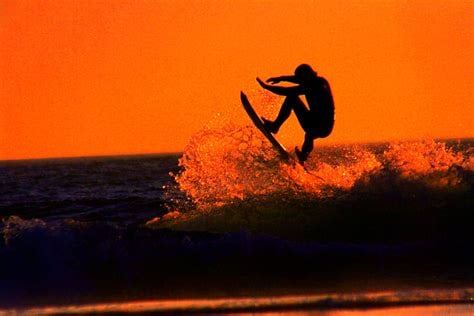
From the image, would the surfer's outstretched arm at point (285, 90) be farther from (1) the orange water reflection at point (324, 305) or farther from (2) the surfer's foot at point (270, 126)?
(1) the orange water reflection at point (324, 305)

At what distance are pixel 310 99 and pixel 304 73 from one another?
0.45 meters

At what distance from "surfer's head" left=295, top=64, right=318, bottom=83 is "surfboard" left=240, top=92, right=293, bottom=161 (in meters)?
1.63

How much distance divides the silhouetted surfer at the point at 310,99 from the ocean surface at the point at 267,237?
1.39 meters

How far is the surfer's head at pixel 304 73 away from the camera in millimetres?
14242

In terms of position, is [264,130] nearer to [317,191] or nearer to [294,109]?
[294,109]

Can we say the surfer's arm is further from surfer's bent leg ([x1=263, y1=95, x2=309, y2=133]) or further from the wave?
the wave

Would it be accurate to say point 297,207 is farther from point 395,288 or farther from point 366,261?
point 395,288

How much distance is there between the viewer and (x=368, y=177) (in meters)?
15.7

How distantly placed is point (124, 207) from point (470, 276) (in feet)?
46.3

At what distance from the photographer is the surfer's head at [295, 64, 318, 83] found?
14242 millimetres

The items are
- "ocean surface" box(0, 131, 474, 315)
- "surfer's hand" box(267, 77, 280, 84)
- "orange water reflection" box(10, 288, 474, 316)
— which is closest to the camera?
"orange water reflection" box(10, 288, 474, 316)

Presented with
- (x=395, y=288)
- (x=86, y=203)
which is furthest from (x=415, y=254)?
(x=86, y=203)

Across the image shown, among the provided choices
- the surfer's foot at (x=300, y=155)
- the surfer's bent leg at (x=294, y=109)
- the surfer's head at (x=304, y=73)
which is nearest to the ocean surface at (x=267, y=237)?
the surfer's foot at (x=300, y=155)

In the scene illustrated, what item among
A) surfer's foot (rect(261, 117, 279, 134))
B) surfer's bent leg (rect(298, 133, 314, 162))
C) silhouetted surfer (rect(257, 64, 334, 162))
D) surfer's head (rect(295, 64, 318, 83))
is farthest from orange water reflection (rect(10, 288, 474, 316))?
surfer's foot (rect(261, 117, 279, 134))
